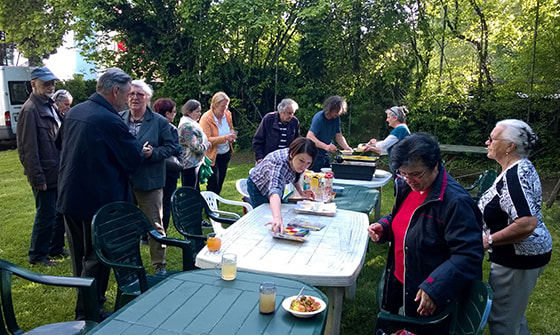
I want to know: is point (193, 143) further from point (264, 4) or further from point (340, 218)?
point (264, 4)

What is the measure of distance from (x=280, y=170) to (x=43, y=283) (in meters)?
1.69

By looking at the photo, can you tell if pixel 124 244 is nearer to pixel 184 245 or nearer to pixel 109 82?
pixel 184 245

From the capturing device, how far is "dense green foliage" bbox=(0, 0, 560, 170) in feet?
27.2

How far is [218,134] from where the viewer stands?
5.30 meters

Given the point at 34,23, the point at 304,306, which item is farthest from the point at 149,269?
the point at 34,23

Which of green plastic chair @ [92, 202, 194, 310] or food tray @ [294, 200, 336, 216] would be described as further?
food tray @ [294, 200, 336, 216]

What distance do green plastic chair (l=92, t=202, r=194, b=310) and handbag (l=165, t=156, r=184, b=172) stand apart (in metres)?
1.31

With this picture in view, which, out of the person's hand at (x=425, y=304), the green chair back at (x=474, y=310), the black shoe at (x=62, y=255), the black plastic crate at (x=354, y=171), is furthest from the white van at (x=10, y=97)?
the green chair back at (x=474, y=310)

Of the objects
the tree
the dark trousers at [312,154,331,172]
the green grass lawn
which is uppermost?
the tree

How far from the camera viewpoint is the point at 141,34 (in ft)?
33.6

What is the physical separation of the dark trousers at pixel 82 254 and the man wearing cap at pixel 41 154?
Answer: 4.29ft

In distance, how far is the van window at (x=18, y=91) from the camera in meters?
11.6

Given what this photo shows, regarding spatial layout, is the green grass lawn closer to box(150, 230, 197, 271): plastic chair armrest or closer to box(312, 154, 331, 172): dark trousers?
box(150, 230, 197, 271): plastic chair armrest

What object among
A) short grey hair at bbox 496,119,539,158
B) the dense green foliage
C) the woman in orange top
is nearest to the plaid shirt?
short grey hair at bbox 496,119,539,158
